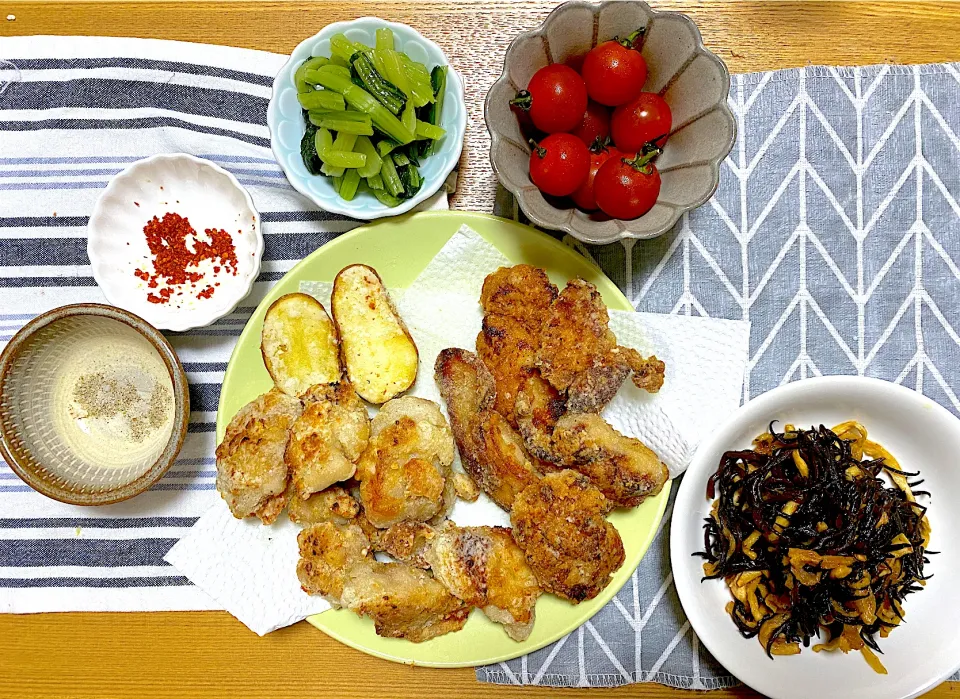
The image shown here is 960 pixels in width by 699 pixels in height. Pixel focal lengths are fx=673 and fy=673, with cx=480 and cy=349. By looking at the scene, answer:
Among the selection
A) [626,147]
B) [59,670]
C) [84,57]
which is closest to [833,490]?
[626,147]

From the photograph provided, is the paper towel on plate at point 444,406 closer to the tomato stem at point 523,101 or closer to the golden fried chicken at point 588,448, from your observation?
the golden fried chicken at point 588,448

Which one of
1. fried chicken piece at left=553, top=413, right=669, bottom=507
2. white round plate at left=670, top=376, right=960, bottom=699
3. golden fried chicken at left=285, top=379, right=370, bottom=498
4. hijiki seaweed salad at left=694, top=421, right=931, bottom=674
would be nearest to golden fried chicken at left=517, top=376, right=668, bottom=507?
fried chicken piece at left=553, top=413, right=669, bottom=507

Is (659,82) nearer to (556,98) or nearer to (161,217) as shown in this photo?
(556,98)

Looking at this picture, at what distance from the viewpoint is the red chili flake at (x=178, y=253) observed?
227 centimetres

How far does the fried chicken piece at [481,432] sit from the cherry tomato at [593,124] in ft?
2.49

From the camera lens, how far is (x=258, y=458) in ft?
6.71

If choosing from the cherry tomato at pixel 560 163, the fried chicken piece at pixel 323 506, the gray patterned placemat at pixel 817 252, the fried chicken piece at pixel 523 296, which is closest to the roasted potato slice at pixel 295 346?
the fried chicken piece at pixel 323 506

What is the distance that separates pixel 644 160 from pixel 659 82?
34cm

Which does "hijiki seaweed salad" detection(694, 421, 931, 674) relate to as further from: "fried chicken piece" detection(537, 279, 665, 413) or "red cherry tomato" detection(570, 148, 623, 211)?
"red cherry tomato" detection(570, 148, 623, 211)

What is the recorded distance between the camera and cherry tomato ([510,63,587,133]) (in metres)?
1.90

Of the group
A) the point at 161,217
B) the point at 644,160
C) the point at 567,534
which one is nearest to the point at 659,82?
the point at 644,160

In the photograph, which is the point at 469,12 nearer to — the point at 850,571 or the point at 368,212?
the point at 368,212

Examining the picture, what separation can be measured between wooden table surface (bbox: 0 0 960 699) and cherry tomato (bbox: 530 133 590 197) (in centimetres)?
40

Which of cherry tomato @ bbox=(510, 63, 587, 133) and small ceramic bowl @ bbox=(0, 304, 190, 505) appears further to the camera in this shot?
small ceramic bowl @ bbox=(0, 304, 190, 505)
